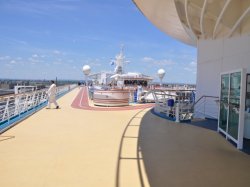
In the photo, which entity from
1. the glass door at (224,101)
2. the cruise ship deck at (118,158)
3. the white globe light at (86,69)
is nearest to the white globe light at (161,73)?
the white globe light at (86,69)

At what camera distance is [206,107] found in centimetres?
1151

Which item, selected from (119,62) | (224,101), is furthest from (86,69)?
(224,101)

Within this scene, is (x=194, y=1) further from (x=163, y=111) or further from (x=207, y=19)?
(x=163, y=111)

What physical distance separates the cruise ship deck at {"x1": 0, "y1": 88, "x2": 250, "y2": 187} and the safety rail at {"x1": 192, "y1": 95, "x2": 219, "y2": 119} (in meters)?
2.87

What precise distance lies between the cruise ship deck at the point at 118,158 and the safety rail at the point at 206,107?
287 centimetres

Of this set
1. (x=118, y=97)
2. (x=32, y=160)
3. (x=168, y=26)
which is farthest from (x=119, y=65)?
(x=32, y=160)

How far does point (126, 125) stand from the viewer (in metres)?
9.37

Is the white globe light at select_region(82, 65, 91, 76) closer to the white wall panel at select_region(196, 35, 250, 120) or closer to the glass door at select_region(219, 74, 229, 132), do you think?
the white wall panel at select_region(196, 35, 250, 120)

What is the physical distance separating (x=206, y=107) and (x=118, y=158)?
737cm

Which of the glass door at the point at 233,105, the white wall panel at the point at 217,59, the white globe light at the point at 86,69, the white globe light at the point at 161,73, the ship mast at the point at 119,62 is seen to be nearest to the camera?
the glass door at the point at 233,105

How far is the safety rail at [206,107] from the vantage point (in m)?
11.0

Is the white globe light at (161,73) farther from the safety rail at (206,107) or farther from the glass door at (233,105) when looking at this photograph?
the glass door at (233,105)

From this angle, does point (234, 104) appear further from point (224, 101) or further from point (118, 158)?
point (118, 158)

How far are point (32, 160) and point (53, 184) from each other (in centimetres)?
135
